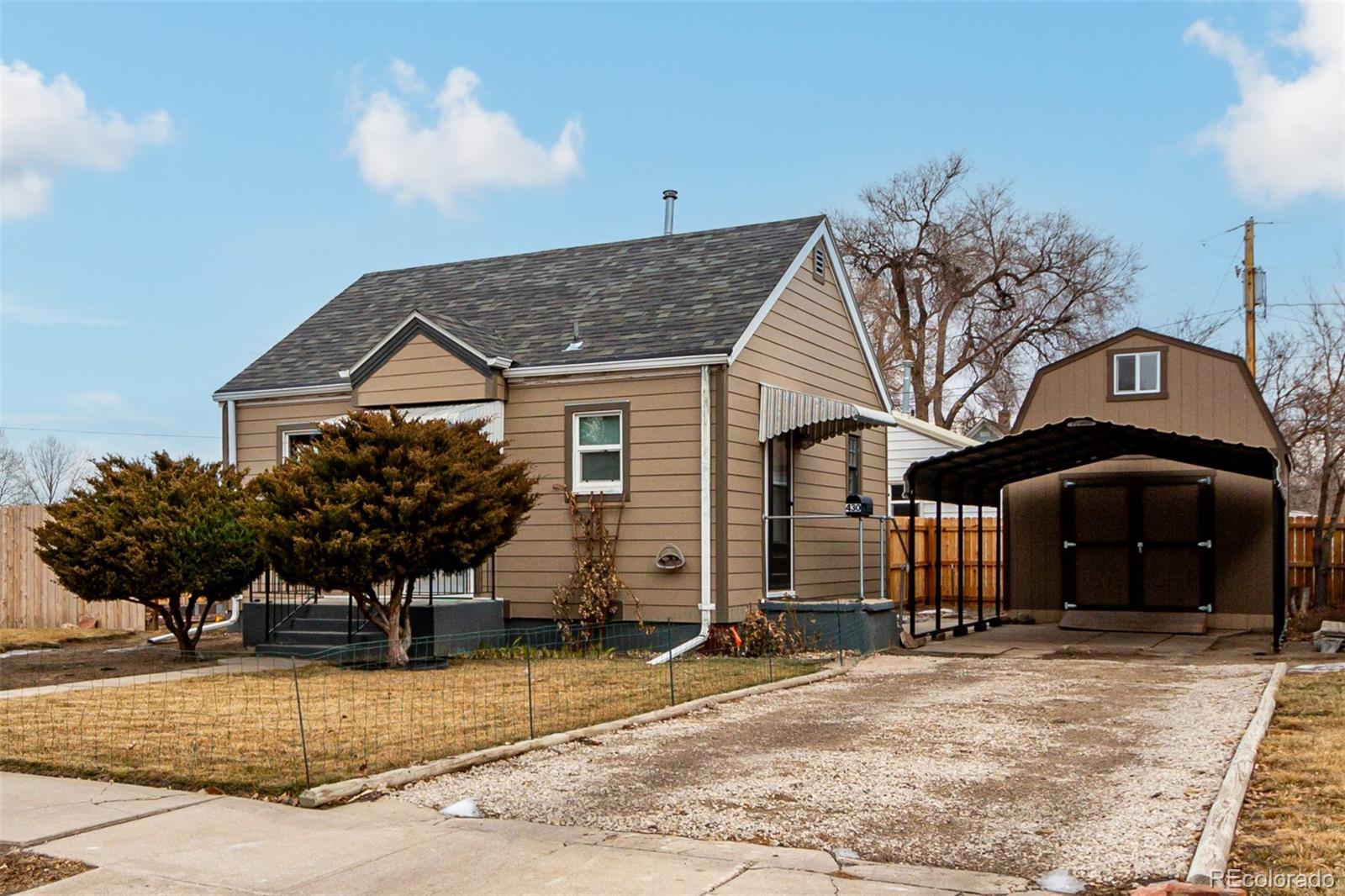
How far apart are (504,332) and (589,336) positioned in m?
1.55

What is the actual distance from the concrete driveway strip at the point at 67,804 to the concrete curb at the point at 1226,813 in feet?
17.0

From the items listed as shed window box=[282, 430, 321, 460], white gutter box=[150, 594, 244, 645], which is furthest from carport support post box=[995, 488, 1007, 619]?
white gutter box=[150, 594, 244, 645]

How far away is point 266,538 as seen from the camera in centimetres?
1271

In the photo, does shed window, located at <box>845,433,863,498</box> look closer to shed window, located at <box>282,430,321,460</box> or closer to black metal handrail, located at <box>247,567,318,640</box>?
shed window, located at <box>282,430,321,460</box>

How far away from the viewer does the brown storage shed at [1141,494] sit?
59.5 feet

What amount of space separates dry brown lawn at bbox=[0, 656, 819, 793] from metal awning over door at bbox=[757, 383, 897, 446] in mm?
3094

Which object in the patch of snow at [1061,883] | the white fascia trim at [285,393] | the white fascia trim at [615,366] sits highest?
the white fascia trim at [615,366]

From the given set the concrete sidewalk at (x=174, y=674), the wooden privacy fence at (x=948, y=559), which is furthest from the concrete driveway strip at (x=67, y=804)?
the wooden privacy fence at (x=948, y=559)

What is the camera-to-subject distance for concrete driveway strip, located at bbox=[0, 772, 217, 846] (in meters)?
6.34

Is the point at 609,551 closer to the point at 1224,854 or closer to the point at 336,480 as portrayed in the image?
the point at 336,480

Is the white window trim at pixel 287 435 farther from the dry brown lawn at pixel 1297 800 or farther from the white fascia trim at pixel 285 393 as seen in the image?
the dry brown lawn at pixel 1297 800

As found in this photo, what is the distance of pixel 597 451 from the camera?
50.2 feet

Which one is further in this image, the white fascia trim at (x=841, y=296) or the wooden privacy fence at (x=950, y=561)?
the wooden privacy fence at (x=950, y=561)

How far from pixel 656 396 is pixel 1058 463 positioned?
735 cm
